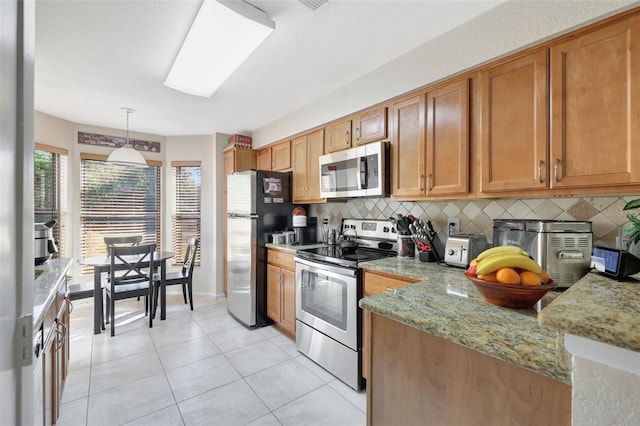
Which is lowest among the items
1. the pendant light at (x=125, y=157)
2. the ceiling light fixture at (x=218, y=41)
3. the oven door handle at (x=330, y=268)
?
the oven door handle at (x=330, y=268)

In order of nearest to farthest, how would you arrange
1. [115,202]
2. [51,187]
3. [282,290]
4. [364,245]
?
1. [364,245]
2. [282,290]
3. [51,187]
4. [115,202]

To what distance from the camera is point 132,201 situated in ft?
13.6

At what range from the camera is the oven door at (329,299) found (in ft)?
6.82

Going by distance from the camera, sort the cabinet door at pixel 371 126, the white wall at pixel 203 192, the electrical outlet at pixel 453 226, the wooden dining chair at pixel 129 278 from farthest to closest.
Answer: the white wall at pixel 203 192 < the wooden dining chair at pixel 129 278 < the cabinet door at pixel 371 126 < the electrical outlet at pixel 453 226

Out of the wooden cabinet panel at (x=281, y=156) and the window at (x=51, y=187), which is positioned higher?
the wooden cabinet panel at (x=281, y=156)

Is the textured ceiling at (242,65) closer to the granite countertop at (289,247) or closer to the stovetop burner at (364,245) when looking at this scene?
the stovetop burner at (364,245)

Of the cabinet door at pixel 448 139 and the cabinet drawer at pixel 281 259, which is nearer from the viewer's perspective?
the cabinet door at pixel 448 139

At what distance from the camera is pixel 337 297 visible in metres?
2.23

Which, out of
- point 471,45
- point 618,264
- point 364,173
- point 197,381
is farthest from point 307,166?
point 618,264

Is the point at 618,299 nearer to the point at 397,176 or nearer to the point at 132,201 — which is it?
the point at 397,176

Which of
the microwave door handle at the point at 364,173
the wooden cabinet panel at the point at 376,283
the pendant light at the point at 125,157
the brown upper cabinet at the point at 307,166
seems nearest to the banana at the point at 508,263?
the wooden cabinet panel at the point at 376,283

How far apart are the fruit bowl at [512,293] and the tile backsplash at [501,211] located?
38.3 inches

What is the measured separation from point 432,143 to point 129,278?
3378 mm

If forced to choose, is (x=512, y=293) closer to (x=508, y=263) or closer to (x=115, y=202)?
(x=508, y=263)
